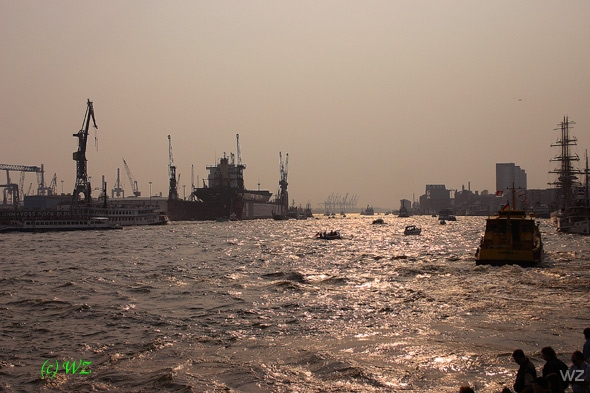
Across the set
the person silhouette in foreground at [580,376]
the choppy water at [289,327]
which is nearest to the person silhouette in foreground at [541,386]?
the person silhouette in foreground at [580,376]

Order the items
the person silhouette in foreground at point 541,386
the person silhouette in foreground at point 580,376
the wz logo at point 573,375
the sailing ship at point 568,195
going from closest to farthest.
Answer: the person silhouette in foreground at point 541,386, the person silhouette in foreground at point 580,376, the wz logo at point 573,375, the sailing ship at point 568,195

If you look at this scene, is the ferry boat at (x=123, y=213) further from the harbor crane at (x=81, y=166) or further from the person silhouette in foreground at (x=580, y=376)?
the person silhouette in foreground at (x=580, y=376)

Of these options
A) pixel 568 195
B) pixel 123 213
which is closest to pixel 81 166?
pixel 123 213

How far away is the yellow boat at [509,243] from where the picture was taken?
43594 mm

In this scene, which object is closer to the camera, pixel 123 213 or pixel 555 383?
pixel 555 383

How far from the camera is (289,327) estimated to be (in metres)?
26.2

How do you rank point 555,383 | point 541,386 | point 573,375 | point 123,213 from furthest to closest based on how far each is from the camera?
point 123,213 < point 573,375 < point 555,383 < point 541,386

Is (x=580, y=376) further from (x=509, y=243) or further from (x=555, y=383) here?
(x=509, y=243)

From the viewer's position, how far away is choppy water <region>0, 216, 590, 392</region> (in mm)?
18641

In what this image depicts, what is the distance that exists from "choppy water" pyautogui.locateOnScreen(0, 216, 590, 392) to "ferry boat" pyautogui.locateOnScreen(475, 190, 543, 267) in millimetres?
857

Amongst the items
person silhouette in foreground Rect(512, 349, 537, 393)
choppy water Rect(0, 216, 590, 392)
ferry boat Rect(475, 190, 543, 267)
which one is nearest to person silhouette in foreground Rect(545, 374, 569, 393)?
person silhouette in foreground Rect(512, 349, 537, 393)

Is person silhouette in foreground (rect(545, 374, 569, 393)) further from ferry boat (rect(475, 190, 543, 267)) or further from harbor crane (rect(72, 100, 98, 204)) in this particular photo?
harbor crane (rect(72, 100, 98, 204))

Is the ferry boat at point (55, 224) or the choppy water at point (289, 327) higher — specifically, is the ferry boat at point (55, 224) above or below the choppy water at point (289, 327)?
above

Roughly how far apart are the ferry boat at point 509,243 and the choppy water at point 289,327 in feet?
2.81
